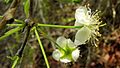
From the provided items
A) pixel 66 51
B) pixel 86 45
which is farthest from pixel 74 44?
pixel 86 45

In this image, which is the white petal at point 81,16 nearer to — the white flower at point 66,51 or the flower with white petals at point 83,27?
the flower with white petals at point 83,27

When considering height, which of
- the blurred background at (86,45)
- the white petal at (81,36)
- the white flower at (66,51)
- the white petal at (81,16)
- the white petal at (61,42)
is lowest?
the blurred background at (86,45)

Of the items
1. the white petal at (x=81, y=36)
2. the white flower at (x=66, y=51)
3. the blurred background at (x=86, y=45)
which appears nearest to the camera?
the white petal at (x=81, y=36)

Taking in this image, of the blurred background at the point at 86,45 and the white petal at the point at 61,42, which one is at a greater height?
the white petal at the point at 61,42

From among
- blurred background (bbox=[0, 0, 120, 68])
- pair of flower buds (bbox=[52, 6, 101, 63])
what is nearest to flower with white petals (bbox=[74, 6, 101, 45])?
pair of flower buds (bbox=[52, 6, 101, 63])

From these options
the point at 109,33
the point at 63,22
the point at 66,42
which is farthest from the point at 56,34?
the point at 66,42

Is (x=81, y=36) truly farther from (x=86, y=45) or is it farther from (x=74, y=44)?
(x=86, y=45)

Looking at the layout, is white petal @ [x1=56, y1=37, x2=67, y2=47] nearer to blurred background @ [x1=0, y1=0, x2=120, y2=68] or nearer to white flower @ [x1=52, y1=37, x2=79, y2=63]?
white flower @ [x1=52, y1=37, x2=79, y2=63]

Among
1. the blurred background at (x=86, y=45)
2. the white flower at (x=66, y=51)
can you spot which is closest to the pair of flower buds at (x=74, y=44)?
the white flower at (x=66, y=51)

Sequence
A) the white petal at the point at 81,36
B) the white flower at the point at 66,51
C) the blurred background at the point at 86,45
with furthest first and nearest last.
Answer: the blurred background at the point at 86,45, the white flower at the point at 66,51, the white petal at the point at 81,36
